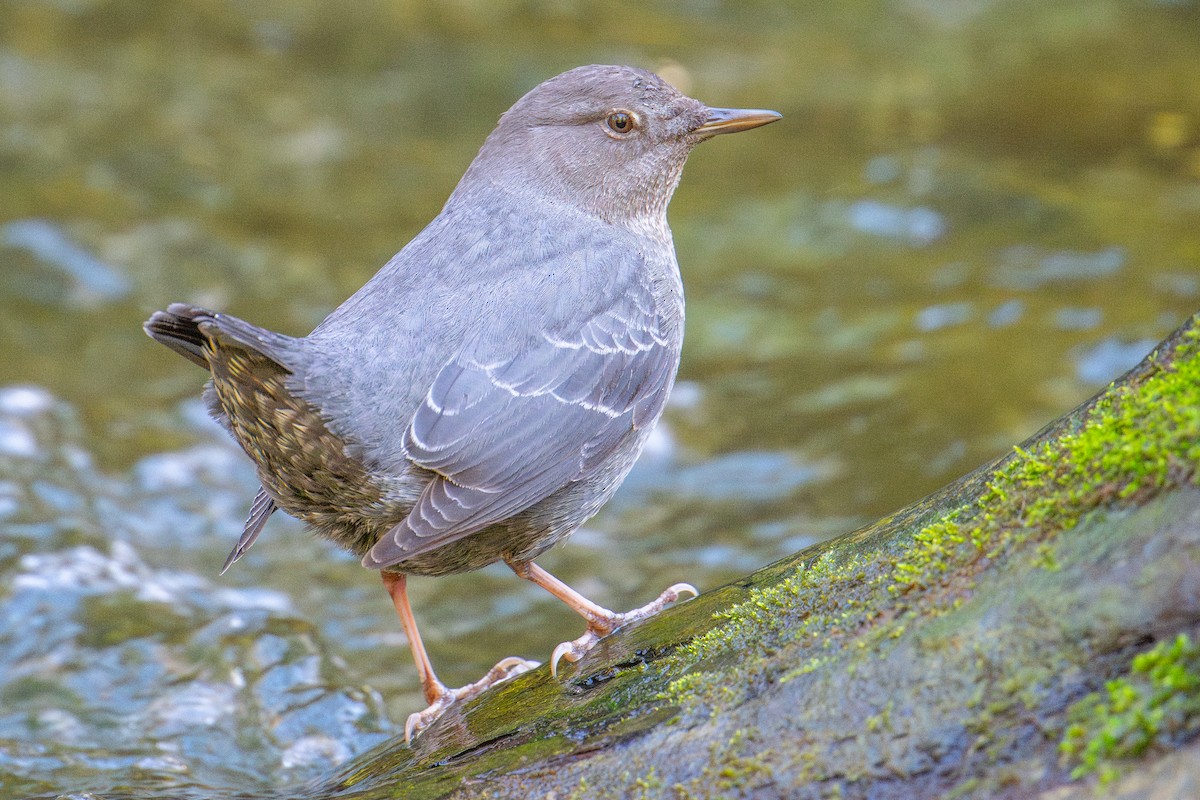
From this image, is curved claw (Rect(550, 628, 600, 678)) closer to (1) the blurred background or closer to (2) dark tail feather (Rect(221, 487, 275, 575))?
(2) dark tail feather (Rect(221, 487, 275, 575))

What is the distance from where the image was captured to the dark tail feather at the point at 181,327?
9.85 feet

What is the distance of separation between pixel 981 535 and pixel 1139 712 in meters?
0.51

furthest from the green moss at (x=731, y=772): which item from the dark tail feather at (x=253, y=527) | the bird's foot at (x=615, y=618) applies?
the dark tail feather at (x=253, y=527)

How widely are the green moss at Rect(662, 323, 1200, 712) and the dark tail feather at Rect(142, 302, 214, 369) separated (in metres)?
1.43

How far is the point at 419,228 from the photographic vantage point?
26.5ft

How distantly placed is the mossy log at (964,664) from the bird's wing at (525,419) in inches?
27.2

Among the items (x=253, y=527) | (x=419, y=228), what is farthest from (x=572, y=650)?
(x=419, y=228)

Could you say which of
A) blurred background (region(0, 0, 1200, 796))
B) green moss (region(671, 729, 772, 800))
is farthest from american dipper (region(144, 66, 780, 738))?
blurred background (region(0, 0, 1200, 796))

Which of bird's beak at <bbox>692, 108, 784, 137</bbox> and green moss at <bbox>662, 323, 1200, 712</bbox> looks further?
bird's beak at <bbox>692, 108, 784, 137</bbox>

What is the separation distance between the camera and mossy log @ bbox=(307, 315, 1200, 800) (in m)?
1.88

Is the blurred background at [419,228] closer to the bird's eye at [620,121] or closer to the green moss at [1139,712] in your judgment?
the bird's eye at [620,121]

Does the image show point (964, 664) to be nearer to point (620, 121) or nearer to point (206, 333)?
point (206, 333)

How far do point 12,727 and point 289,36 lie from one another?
698 centimetres

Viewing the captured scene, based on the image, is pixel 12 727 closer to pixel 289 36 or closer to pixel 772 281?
pixel 772 281
